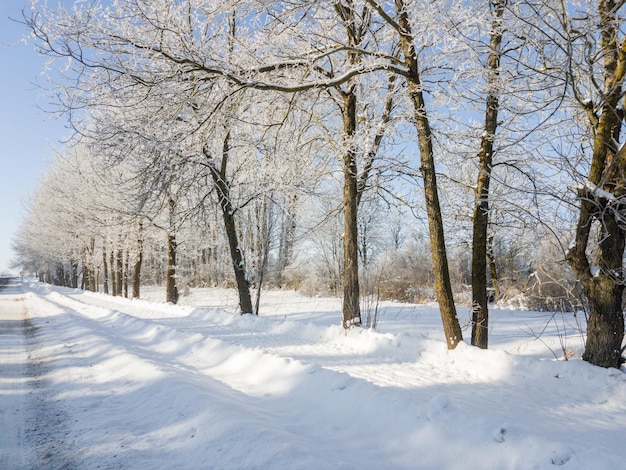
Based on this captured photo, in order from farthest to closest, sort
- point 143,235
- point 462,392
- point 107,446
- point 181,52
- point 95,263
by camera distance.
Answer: point 95,263, point 143,235, point 181,52, point 462,392, point 107,446

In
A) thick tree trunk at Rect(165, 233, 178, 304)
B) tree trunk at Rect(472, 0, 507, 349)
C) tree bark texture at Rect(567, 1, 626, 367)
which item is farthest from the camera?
thick tree trunk at Rect(165, 233, 178, 304)

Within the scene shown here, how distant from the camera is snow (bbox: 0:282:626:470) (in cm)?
289

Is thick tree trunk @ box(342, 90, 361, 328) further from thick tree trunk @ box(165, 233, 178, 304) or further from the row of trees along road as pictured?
thick tree trunk @ box(165, 233, 178, 304)

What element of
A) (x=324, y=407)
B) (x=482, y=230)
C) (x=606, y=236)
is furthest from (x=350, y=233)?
(x=324, y=407)

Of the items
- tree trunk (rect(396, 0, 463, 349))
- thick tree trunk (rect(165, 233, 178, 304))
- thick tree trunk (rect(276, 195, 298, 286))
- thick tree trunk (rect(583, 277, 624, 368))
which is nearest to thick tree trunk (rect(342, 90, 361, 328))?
tree trunk (rect(396, 0, 463, 349))

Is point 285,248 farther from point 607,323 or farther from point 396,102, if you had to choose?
point 607,323

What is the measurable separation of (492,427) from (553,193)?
→ 2.82 m

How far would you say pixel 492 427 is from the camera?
Result: 3.04 meters

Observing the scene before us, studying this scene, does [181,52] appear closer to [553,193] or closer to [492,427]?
[553,193]

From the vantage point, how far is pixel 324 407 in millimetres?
3922

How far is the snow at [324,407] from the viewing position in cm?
289

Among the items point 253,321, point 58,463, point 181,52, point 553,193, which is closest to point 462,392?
point 553,193

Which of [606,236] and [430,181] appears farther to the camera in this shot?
[430,181]

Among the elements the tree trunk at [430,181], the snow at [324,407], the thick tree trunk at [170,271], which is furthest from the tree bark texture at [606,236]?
the thick tree trunk at [170,271]
